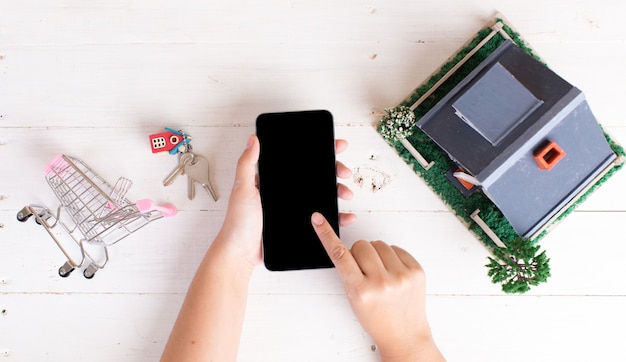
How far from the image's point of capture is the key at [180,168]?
3.18 feet

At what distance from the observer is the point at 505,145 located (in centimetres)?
84

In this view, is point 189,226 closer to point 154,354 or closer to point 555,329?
point 154,354

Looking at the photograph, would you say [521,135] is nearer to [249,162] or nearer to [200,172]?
[249,162]

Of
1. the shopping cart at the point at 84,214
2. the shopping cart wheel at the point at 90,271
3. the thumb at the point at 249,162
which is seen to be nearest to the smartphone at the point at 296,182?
the thumb at the point at 249,162

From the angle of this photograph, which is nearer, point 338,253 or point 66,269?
point 338,253

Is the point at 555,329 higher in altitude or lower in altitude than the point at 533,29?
lower

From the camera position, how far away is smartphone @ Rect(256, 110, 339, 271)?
33.7 inches

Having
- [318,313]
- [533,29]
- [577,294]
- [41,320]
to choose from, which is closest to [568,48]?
[533,29]

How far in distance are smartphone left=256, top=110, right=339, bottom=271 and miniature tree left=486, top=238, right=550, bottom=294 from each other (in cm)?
34

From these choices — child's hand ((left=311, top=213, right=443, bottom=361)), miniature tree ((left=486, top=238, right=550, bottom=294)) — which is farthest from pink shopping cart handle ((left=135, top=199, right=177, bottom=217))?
miniature tree ((left=486, top=238, right=550, bottom=294))

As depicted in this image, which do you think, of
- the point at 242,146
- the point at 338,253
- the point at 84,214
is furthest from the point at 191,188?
the point at 338,253

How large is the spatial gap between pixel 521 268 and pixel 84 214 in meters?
0.94

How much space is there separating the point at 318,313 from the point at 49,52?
0.85 metres

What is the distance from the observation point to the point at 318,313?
994 mm
